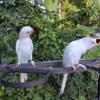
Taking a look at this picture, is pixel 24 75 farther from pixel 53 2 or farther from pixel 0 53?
pixel 53 2

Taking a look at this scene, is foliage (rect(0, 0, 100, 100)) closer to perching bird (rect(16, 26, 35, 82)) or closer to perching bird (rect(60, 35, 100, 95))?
perching bird (rect(16, 26, 35, 82))

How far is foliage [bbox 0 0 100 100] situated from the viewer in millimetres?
3619

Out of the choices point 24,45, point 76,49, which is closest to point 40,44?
point 24,45

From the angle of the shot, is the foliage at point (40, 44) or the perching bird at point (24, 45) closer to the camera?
→ the perching bird at point (24, 45)

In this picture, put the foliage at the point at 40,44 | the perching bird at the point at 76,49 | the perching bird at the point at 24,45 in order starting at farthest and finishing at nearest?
the foliage at the point at 40,44, the perching bird at the point at 24,45, the perching bird at the point at 76,49

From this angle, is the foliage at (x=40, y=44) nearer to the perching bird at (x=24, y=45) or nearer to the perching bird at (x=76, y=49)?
the perching bird at (x=24, y=45)

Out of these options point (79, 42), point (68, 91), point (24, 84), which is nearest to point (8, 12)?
point (68, 91)

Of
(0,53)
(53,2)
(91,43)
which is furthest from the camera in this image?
(53,2)

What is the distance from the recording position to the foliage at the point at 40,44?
3.62 m

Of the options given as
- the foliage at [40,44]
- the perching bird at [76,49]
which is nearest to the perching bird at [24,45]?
the perching bird at [76,49]

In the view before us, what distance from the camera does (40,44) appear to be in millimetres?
3715

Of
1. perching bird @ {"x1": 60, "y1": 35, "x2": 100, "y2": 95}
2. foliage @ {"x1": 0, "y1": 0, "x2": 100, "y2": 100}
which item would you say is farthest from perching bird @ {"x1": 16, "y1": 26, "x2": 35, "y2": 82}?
foliage @ {"x1": 0, "y1": 0, "x2": 100, "y2": 100}

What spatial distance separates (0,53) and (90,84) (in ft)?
3.62

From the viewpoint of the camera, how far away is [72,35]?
12.8 feet
